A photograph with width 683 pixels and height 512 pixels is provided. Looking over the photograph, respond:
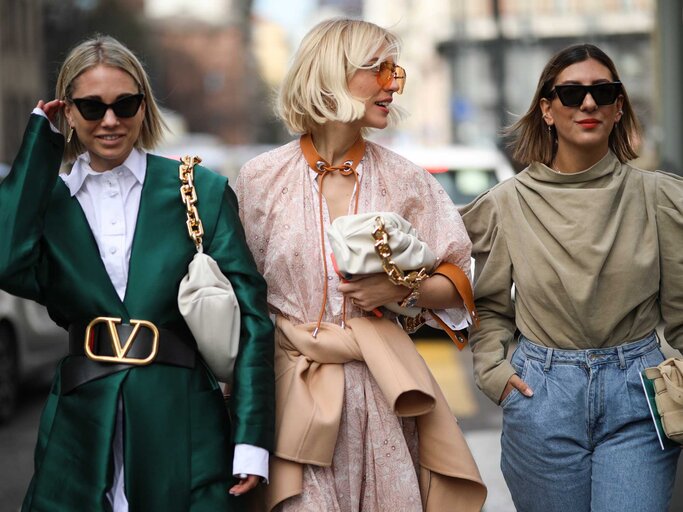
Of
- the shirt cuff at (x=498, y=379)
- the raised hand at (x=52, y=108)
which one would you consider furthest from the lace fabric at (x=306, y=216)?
the raised hand at (x=52, y=108)

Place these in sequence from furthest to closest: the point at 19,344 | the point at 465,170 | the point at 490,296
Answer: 1. the point at 465,170
2. the point at 19,344
3. the point at 490,296

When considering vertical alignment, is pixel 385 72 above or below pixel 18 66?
below

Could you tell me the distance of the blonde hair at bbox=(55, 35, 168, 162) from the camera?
137 inches

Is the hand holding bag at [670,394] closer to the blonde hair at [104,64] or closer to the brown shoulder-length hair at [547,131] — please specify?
the brown shoulder-length hair at [547,131]

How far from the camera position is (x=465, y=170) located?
36.8ft


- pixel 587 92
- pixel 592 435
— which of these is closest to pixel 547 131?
pixel 587 92

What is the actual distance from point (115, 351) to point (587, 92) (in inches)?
68.8

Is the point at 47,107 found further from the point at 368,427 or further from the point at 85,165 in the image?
the point at 368,427

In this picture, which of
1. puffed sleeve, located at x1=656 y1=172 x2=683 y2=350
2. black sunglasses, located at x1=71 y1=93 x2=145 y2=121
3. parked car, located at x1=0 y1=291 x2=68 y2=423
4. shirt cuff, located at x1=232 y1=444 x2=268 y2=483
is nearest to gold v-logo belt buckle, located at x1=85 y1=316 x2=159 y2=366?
shirt cuff, located at x1=232 y1=444 x2=268 y2=483

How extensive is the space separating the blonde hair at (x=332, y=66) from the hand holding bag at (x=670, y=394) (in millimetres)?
1250

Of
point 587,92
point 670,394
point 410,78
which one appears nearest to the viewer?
point 670,394

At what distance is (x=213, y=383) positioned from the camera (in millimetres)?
3404

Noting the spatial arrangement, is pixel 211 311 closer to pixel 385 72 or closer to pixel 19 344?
pixel 385 72

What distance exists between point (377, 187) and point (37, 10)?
1501 inches
